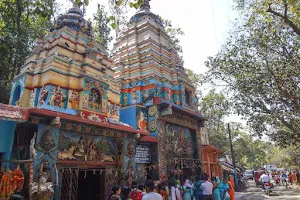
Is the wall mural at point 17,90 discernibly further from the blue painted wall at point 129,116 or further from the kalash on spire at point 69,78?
the blue painted wall at point 129,116

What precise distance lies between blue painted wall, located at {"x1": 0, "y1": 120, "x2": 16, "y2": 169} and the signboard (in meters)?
5.43

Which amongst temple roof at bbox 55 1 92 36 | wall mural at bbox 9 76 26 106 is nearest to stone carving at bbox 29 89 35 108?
wall mural at bbox 9 76 26 106

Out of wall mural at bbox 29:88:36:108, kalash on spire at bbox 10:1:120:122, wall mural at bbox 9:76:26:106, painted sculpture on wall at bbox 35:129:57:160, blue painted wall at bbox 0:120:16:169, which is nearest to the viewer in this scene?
blue painted wall at bbox 0:120:16:169

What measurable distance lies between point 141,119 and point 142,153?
5.61ft

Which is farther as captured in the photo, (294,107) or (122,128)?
(294,107)

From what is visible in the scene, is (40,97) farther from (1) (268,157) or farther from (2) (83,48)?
(1) (268,157)

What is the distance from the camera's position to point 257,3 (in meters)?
10.4

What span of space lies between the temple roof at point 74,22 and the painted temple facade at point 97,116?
0.05 metres

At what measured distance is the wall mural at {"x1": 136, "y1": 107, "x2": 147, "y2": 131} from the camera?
11552 millimetres

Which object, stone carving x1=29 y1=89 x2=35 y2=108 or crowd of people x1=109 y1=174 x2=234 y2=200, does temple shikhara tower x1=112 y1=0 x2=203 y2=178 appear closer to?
crowd of people x1=109 y1=174 x2=234 y2=200

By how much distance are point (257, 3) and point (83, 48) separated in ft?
27.2

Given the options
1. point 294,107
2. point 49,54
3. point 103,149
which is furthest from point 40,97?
point 294,107

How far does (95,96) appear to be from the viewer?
9.88 meters

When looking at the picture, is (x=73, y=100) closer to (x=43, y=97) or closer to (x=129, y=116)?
(x=43, y=97)
